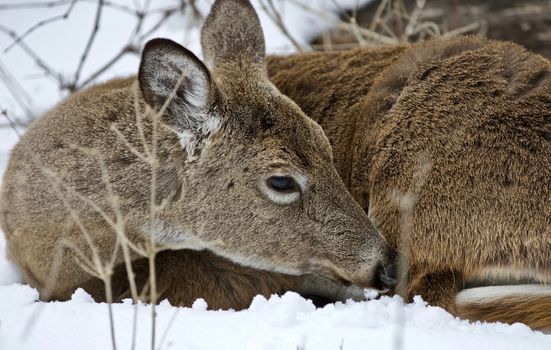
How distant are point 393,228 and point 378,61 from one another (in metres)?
1.17

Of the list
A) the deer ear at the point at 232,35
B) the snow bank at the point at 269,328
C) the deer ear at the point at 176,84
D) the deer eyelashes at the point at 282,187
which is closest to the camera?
the snow bank at the point at 269,328

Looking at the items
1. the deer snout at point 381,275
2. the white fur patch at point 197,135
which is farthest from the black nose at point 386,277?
the white fur patch at point 197,135

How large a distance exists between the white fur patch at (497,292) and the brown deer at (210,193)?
37cm

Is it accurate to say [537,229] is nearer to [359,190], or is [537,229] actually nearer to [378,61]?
[359,190]

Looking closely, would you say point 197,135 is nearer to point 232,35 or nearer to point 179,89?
point 179,89

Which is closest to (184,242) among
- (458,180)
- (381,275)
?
(381,275)

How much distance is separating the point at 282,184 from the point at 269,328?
0.87 meters

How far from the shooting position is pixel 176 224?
4.31 meters

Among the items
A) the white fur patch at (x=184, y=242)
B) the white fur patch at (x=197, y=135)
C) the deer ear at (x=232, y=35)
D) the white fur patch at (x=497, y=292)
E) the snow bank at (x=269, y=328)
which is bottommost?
the snow bank at (x=269, y=328)

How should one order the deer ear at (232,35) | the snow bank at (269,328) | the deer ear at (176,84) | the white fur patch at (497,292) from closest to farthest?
the snow bank at (269,328) → the deer ear at (176,84) → the white fur patch at (497,292) → the deer ear at (232,35)

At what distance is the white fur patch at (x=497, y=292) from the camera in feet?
13.5

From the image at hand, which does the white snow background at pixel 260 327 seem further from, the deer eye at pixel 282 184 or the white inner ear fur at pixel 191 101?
the white inner ear fur at pixel 191 101

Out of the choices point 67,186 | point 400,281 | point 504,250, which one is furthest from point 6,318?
point 504,250

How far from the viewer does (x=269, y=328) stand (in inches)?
140
